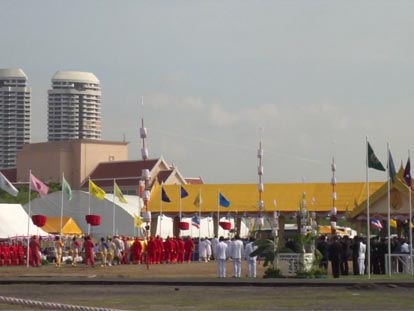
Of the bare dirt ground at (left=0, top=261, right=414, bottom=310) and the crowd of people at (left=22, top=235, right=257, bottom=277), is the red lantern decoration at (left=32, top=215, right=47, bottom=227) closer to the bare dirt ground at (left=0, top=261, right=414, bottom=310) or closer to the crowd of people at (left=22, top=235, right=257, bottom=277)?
the crowd of people at (left=22, top=235, right=257, bottom=277)

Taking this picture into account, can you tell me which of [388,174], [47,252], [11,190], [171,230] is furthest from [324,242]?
[171,230]

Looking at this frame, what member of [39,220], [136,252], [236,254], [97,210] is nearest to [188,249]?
[136,252]

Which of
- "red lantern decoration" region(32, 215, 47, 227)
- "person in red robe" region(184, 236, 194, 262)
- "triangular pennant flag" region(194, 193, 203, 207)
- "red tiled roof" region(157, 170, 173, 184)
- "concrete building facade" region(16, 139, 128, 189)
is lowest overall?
"person in red robe" region(184, 236, 194, 262)

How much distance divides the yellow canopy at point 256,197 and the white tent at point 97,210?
2.65m

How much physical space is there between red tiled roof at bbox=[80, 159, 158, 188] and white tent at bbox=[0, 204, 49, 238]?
163 feet

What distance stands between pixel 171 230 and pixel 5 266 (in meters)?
29.2

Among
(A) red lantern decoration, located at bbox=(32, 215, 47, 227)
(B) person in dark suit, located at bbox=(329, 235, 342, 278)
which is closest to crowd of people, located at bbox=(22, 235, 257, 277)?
(A) red lantern decoration, located at bbox=(32, 215, 47, 227)

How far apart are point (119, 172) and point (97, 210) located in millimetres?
37908

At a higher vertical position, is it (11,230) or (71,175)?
(71,175)

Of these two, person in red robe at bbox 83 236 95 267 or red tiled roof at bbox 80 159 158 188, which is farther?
red tiled roof at bbox 80 159 158 188

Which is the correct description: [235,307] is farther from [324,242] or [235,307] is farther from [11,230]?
[11,230]

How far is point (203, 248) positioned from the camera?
190 feet

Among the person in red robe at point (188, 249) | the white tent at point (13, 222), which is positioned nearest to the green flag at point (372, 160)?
the person in red robe at point (188, 249)

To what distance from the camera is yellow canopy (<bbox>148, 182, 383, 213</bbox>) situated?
2638 inches
